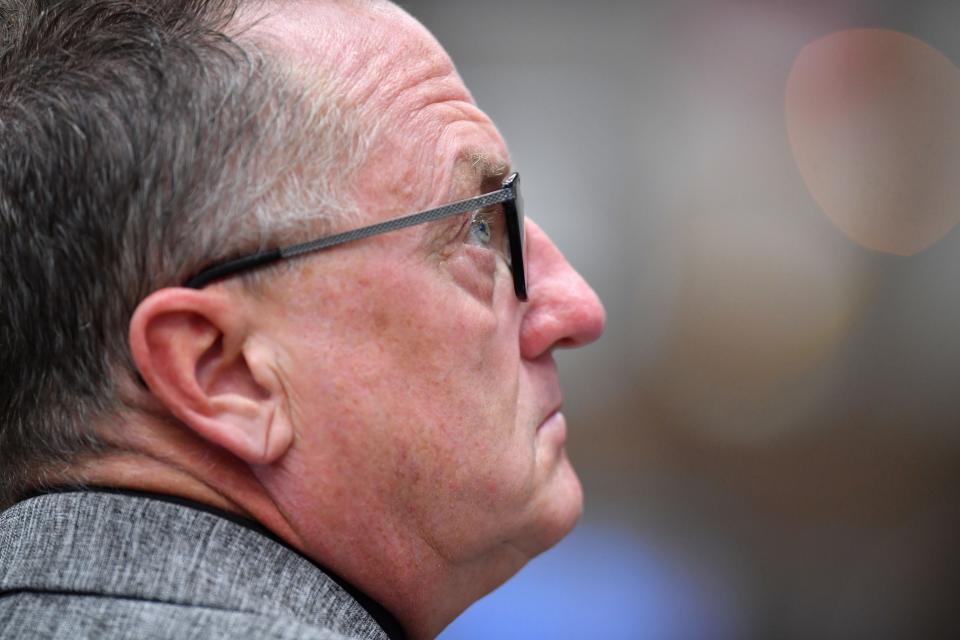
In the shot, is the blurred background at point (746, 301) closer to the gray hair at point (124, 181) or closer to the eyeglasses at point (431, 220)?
the eyeglasses at point (431, 220)

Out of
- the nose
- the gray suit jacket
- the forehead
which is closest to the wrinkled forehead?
the forehead

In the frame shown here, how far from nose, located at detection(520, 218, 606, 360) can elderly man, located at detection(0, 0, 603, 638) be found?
0.13m

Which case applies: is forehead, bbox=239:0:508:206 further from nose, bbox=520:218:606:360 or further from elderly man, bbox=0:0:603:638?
nose, bbox=520:218:606:360

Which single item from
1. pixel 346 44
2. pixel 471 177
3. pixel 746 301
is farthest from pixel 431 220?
pixel 746 301

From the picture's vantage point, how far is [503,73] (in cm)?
395

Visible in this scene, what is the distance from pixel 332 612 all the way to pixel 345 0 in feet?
2.51

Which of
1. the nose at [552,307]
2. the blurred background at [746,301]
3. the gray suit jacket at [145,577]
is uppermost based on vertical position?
the nose at [552,307]

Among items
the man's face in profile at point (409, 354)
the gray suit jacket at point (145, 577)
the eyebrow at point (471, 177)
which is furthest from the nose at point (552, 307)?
the gray suit jacket at point (145, 577)

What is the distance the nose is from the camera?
4.35ft

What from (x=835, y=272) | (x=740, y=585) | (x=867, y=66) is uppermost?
(x=867, y=66)

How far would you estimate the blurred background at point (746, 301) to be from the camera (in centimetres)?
345

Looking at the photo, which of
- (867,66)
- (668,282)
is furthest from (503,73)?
(867,66)

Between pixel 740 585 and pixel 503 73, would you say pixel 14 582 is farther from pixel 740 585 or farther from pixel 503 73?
pixel 503 73

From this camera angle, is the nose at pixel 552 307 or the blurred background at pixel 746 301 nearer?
the nose at pixel 552 307
